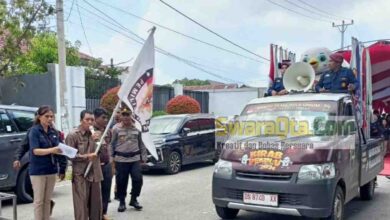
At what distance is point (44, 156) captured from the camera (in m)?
6.32

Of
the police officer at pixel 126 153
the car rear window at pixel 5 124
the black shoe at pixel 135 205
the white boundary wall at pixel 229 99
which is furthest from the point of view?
the white boundary wall at pixel 229 99

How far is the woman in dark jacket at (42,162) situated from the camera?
6297 millimetres

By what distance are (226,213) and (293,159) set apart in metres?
1.54

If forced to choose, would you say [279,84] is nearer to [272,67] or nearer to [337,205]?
[272,67]

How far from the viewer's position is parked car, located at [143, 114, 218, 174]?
492 inches

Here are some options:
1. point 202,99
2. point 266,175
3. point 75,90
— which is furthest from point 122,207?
point 202,99

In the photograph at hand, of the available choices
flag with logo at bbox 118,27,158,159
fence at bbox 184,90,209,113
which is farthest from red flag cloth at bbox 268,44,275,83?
fence at bbox 184,90,209,113

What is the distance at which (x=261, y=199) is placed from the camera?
6.31 metres

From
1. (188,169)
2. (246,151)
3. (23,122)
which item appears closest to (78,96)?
(188,169)

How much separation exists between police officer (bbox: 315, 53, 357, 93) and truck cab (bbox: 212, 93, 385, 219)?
560 millimetres

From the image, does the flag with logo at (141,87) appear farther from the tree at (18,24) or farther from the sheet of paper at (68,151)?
the tree at (18,24)

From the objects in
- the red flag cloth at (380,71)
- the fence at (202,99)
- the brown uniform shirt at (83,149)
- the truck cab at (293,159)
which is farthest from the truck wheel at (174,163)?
the fence at (202,99)

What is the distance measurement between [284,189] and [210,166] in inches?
340

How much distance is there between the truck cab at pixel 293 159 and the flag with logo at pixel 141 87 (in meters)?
1.35
